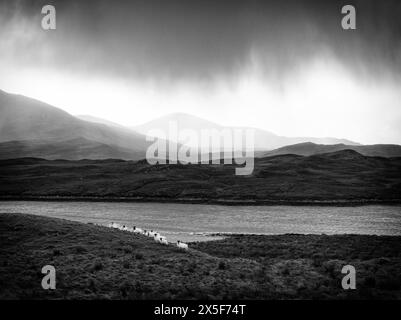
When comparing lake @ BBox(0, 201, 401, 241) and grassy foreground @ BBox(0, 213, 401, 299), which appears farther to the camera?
lake @ BBox(0, 201, 401, 241)

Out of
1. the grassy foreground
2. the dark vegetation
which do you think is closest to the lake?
the grassy foreground

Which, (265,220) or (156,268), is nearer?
(156,268)

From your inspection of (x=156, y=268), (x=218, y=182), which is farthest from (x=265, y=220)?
(x=218, y=182)

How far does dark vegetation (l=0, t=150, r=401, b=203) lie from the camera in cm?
11769

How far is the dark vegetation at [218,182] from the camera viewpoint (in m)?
118

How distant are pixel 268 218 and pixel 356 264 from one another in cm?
4823

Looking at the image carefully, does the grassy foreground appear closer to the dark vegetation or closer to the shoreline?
the shoreline

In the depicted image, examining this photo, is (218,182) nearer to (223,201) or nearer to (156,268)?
(223,201)

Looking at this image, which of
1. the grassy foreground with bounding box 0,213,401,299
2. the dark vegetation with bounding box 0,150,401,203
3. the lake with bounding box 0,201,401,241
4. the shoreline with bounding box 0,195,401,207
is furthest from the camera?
the dark vegetation with bounding box 0,150,401,203

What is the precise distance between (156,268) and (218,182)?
372 feet

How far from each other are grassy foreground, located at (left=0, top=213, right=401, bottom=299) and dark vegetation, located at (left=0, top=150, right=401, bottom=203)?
75.1 metres

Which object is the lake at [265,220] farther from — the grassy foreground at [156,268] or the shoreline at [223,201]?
the grassy foreground at [156,268]

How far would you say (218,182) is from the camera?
138375 mm

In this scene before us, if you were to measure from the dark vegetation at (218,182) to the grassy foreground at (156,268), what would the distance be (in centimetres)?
7507
